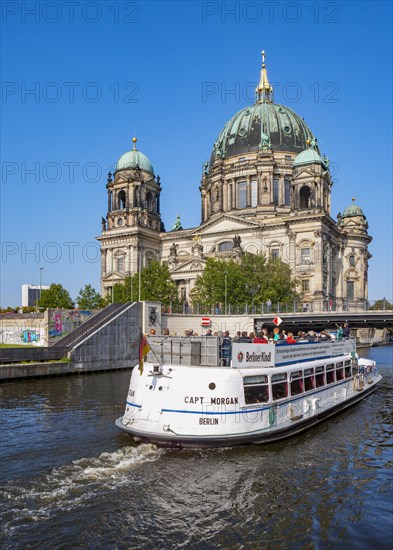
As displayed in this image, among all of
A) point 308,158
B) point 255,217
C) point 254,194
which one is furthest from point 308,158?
point 255,217

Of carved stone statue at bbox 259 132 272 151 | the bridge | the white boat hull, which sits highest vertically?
carved stone statue at bbox 259 132 272 151

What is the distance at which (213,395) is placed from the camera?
2091 centimetres

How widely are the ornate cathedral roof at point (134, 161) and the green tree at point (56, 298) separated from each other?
27.4 meters

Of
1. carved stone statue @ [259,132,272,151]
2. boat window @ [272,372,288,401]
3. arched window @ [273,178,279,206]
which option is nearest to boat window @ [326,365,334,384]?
boat window @ [272,372,288,401]

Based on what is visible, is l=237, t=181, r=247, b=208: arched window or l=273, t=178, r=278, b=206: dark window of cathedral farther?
l=237, t=181, r=247, b=208: arched window

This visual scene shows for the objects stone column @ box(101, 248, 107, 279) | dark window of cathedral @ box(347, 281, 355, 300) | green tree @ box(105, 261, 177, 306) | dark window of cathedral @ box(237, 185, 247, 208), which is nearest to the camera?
green tree @ box(105, 261, 177, 306)

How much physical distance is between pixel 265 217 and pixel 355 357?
6861 cm

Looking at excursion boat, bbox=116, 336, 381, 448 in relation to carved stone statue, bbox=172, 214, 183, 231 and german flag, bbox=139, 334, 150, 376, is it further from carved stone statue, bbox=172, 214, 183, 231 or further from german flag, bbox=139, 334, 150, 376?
carved stone statue, bbox=172, 214, 183, 231

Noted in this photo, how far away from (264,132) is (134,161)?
2749 cm

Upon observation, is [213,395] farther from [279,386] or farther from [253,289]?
[253,289]

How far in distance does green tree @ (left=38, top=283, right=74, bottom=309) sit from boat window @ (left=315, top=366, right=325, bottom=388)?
257ft

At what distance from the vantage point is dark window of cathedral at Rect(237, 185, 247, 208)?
365 ft

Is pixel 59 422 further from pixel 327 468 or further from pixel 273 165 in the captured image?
pixel 273 165

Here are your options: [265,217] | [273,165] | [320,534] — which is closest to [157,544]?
[320,534]
